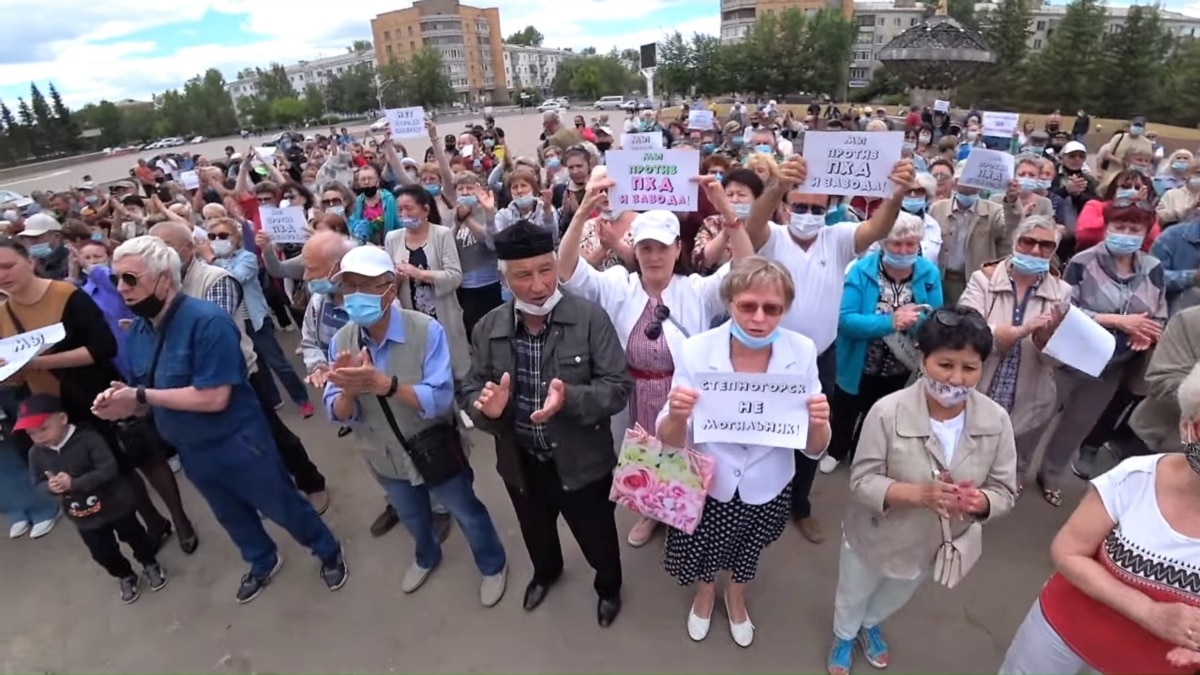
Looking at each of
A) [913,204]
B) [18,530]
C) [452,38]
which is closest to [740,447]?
[913,204]

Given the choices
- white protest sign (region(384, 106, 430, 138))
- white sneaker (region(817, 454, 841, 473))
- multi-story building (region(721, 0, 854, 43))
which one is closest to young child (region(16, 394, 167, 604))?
white sneaker (region(817, 454, 841, 473))

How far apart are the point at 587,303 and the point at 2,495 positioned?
16.2 feet

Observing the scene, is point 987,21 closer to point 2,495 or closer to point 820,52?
point 820,52

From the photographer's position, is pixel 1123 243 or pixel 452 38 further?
pixel 452 38

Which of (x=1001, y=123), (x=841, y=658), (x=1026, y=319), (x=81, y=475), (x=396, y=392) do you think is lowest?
(x=841, y=658)

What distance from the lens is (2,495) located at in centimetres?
444

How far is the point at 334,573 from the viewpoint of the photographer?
3730 mm

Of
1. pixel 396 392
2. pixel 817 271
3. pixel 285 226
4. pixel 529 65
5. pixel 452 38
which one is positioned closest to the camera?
pixel 396 392

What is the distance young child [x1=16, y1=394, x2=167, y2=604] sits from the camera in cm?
327

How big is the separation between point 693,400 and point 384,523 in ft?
9.49

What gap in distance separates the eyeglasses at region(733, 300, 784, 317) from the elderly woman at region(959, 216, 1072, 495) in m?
1.22

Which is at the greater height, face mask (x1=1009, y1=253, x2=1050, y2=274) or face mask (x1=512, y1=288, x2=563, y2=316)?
face mask (x1=512, y1=288, x2=563, y2=316)

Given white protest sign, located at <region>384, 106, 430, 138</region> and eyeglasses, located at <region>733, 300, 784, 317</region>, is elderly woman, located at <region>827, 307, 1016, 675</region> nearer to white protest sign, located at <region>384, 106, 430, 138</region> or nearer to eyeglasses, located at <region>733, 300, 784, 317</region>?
eyeglasses, located at <region>733, 300, 784, 317</region>

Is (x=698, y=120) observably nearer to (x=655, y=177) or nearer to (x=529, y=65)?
(x=655, y=177)
